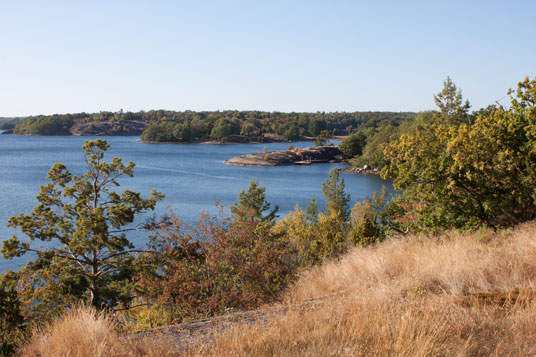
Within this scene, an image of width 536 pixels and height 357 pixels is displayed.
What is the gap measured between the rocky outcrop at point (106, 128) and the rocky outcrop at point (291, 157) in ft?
339

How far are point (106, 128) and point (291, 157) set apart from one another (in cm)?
11040

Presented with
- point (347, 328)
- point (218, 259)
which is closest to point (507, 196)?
point (218, 259)

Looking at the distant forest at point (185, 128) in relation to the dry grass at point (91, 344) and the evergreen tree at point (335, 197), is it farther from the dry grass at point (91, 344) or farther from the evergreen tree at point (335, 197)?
the dry grass at point (91, 344)

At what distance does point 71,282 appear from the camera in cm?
1327

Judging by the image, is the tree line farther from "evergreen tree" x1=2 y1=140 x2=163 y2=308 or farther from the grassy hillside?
the grassy hillside

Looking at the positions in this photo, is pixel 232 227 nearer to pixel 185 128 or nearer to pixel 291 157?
pixel 291 157

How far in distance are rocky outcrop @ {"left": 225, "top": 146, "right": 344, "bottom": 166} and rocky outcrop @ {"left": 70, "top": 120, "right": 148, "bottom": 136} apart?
103376 mm

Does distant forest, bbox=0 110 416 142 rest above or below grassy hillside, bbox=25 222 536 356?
above

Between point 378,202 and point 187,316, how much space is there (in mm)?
38964

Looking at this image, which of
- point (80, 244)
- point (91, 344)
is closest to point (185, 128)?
point (80, 244)

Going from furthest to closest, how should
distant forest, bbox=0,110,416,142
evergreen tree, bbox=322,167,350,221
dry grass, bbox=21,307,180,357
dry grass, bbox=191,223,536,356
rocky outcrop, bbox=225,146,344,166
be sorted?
distant forest, bbox=0,110,416,142 < rocky outcrop, bbox=225,146,344,166 < evergreen tree, bbox=322,167,350,221 < dry grass, bbox=21,307,180,357 < dry grass, bbox=191,223,536,356

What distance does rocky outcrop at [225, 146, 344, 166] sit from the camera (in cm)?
9719

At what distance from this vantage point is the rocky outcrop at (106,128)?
597 feet

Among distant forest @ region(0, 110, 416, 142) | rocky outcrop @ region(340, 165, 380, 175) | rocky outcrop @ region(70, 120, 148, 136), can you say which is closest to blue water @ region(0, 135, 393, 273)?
rocky outcrop @ region(340, 165, 380, 175)
